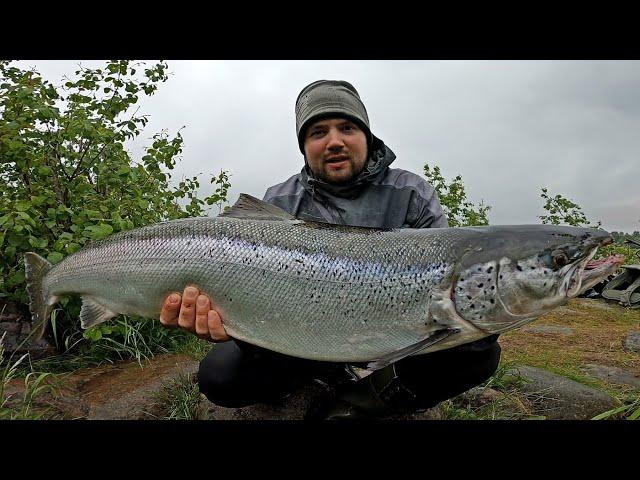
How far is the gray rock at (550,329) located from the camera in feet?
21.4

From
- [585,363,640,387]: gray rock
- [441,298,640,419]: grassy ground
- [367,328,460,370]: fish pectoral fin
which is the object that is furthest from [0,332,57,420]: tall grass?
[585,363,640,387]: gray rock

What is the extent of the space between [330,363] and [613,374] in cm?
310

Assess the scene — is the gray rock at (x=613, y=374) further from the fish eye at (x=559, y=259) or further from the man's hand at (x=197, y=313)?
the man's hand at (x=197, y=313)

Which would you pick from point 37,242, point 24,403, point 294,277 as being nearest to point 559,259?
point 294,277

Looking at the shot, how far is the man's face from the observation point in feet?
11.7

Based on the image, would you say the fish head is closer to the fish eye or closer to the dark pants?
the fish eye

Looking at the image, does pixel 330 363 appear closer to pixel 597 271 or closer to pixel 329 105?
pixel 597 271

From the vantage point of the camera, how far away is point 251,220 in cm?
284

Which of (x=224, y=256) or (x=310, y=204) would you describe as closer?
(x=224, y=256)
